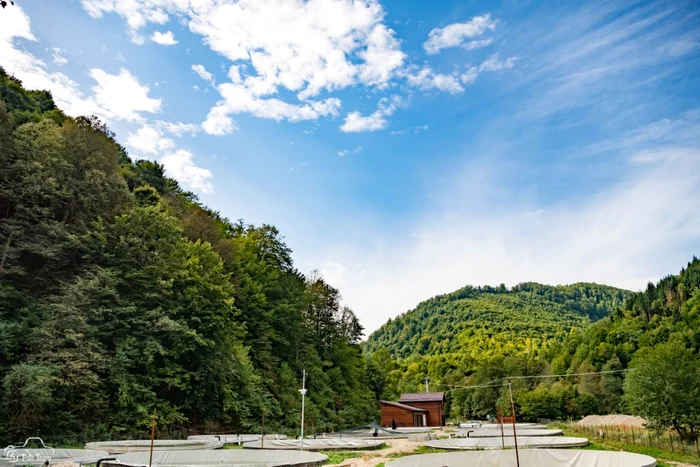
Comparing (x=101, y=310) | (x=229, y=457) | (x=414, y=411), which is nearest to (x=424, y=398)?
(x=414, y=411)

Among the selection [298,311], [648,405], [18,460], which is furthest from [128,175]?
[648,405]

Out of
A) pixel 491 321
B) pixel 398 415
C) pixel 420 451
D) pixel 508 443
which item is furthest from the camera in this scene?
pixel 491 321

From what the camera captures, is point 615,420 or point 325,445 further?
point 615,420

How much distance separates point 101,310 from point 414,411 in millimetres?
35184

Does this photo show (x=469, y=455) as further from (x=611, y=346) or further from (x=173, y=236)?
(x=611, y=346)

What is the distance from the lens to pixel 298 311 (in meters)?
47.8

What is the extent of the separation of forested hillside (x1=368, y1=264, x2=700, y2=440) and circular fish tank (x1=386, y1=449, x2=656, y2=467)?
11.2 metres

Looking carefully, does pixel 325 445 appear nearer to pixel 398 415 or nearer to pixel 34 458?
pixel 34 458

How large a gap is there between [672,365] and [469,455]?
14938mm

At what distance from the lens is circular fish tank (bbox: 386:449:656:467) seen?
548 inches

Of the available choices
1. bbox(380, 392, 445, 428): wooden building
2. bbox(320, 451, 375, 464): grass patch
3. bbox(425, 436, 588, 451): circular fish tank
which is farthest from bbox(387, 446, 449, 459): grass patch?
bbox(380, 392, 445, 428): wooden building

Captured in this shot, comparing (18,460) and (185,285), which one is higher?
(185,285)

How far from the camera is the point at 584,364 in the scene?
71.0 metres

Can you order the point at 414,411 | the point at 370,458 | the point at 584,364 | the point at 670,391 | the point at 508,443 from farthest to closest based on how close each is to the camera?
the point at 584,364 < the point at 414,411 < the point at 670,391 < the point at 508,443 < the point at 370,458
